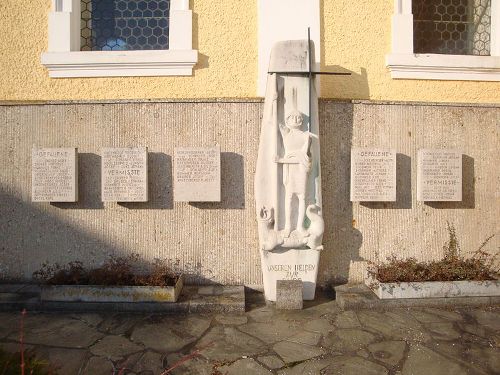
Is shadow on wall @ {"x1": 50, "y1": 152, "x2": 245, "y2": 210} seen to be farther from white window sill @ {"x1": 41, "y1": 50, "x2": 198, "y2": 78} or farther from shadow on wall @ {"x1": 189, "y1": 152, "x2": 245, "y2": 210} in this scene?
white window sill @ {"x1": 41, "y1": 50, "x2": 198, "y2": 78}

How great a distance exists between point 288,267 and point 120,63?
3.33m

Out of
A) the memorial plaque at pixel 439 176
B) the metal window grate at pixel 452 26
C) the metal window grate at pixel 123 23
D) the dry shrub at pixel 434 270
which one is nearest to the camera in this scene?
the dry shrub at pixel 434 270

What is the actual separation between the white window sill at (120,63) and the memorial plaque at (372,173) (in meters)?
2.42

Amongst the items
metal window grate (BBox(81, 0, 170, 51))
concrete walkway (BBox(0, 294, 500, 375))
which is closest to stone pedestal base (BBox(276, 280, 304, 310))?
concrete walkway (BBox(0, 294, 500, 375))

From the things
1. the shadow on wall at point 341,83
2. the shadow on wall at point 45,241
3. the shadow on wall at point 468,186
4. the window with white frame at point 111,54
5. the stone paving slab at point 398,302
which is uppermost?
the window with white frame at point 111,54

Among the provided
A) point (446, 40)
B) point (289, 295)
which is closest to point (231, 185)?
point (289, 295)

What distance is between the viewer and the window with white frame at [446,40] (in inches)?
189

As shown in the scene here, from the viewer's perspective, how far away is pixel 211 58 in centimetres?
478

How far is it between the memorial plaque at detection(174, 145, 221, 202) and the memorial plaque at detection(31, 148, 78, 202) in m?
1.27

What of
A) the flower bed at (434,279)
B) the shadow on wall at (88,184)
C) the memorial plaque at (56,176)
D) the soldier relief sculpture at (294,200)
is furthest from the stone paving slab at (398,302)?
the memorial plaque at (56,176)

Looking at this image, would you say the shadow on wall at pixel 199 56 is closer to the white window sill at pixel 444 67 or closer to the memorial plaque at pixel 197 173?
the memorial plaque at pixel 197 173

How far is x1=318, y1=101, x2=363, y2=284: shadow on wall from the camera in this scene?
465 cm

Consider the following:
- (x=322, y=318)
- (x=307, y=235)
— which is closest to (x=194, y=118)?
(x=307, y=235)

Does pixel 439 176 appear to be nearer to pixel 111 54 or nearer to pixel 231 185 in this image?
pixel 231 185
